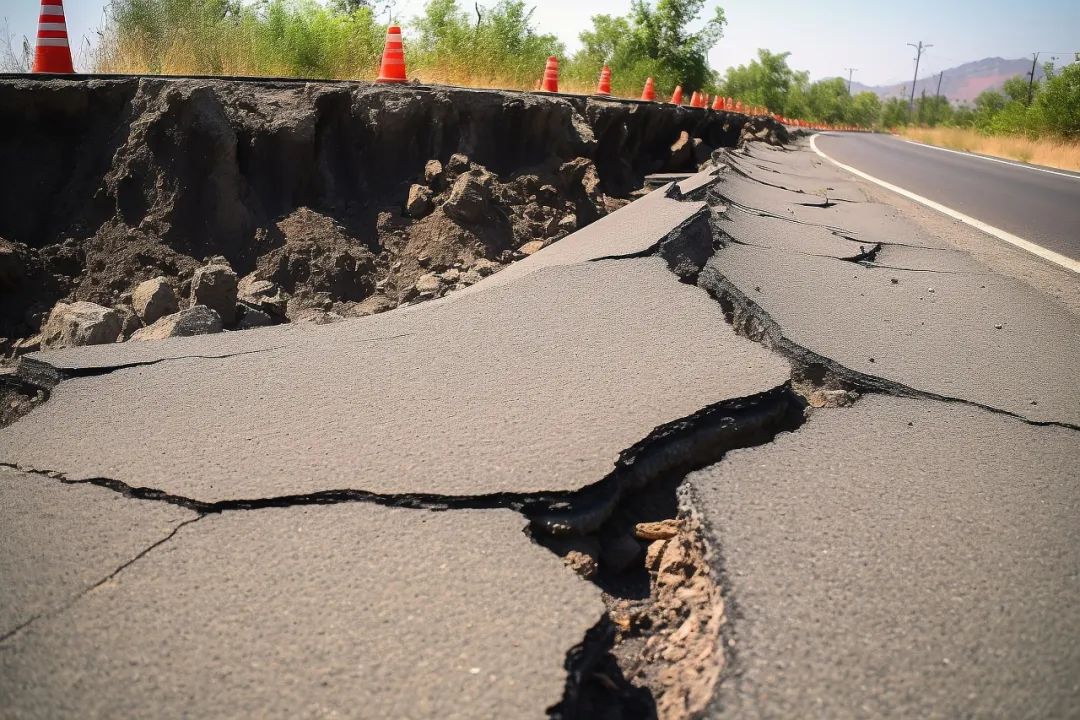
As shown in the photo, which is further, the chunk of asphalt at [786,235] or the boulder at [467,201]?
the boulder at [467,201]

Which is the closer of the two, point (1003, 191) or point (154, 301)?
point (154, 301)

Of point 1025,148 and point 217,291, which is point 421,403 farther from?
point 1025,148

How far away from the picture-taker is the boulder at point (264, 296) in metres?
5.05

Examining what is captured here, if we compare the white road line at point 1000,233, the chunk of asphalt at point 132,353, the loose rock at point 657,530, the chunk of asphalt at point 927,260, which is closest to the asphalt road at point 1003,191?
the white road line at point 1000,233

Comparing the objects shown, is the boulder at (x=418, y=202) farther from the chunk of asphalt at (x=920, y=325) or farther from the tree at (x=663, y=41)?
the tree at (x=663, y=41)

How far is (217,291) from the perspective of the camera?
4598 mm

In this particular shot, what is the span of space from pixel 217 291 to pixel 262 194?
1612mm

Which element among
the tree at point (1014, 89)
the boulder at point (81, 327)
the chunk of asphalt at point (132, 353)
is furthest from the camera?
the tree at point (1014, 89)

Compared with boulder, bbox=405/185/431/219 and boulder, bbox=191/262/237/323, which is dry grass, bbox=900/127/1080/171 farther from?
boulder, bbox=191/262/237/323

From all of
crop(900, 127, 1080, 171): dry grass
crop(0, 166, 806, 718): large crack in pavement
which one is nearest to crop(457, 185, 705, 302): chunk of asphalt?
crop(0, 166, 806, 718): large crack in pavement

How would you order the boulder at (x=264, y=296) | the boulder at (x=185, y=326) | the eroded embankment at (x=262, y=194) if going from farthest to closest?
the eroded embankment at (x=262, y=194) < the boulder at (x=264, y=296) < the boulder at (x=185, y=326)

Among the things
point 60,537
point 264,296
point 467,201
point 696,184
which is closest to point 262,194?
point 264,296

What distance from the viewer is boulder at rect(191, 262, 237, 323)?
4.57m

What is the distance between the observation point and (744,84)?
61.5m
